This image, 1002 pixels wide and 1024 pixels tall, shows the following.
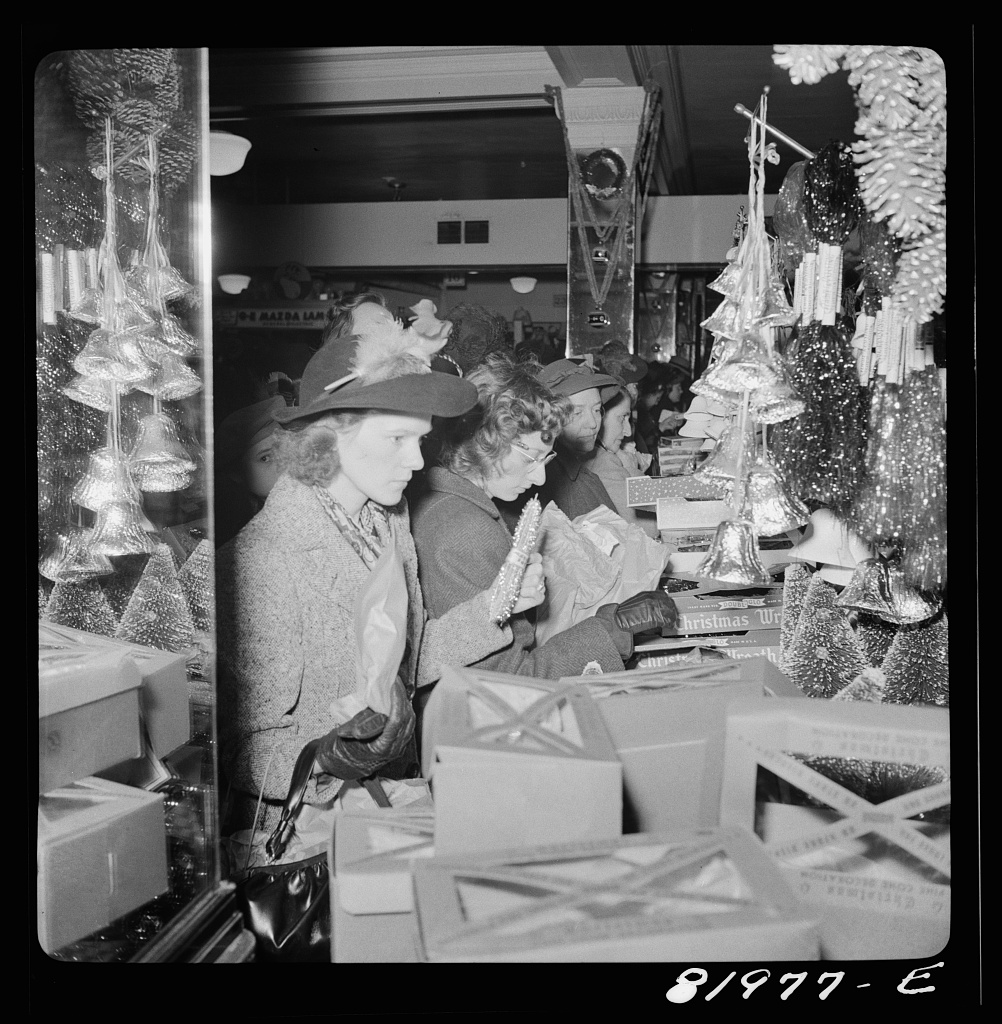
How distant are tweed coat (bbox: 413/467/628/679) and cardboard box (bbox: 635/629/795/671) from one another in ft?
0.27

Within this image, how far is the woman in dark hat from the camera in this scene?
1.43m

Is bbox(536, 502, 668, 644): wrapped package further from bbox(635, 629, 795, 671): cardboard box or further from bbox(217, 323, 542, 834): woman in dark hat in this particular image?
bbox(217, 323, 542, 834): woman in dark hat

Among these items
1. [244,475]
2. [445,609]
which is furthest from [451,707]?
[244,475]

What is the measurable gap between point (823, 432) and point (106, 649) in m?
1.08

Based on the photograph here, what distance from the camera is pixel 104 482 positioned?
53.6 inches

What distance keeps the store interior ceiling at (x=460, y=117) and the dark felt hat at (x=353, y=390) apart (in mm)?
214

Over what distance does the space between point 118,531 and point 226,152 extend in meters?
0.58

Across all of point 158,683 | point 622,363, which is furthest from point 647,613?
point 158,683

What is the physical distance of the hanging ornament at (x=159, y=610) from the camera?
140cm

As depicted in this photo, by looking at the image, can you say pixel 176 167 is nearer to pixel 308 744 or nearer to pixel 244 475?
pixel 244 475

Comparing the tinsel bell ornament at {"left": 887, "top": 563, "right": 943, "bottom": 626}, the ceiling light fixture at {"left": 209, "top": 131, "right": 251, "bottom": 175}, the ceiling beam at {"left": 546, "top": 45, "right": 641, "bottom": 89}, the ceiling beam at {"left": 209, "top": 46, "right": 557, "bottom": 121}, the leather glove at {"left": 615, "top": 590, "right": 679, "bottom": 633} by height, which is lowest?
the leather glove at {"left": 615, "top": 590, "right": 679, "bottom": 633}

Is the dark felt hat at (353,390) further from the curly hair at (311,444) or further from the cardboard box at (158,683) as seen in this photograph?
the cardboard box at (158,683)

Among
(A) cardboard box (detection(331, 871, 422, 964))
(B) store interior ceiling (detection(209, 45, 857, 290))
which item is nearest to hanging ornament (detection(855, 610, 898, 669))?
(B) store interior ceiling (detection(209, 45, 857, 290))

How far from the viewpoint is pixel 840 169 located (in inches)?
53.7
